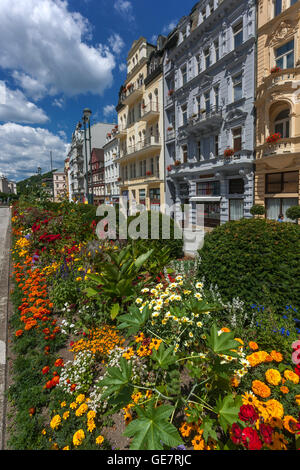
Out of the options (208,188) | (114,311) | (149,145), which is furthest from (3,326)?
(149,145)

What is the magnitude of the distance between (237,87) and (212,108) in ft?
6.71

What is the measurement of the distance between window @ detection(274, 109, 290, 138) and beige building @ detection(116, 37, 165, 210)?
1111 cm

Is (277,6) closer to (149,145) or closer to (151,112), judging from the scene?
(151,112)

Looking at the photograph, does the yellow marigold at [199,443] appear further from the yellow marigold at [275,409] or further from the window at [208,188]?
the window at [208,188]

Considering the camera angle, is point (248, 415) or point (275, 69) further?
point (275, 69)

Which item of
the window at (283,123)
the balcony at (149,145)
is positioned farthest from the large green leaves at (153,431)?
the balcony at (149,145)

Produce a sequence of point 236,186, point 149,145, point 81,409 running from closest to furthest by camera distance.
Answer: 1. point 81,409
2. point 236,186
3. point 149,145

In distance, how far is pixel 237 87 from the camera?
14273 millimetres

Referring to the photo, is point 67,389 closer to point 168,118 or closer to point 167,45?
point 168,118

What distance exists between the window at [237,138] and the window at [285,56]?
11.9ft

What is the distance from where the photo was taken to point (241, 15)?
13195 millimetres

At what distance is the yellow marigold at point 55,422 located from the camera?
2.10 m

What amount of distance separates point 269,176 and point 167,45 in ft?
52.5

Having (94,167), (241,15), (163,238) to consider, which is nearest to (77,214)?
(163,238)
